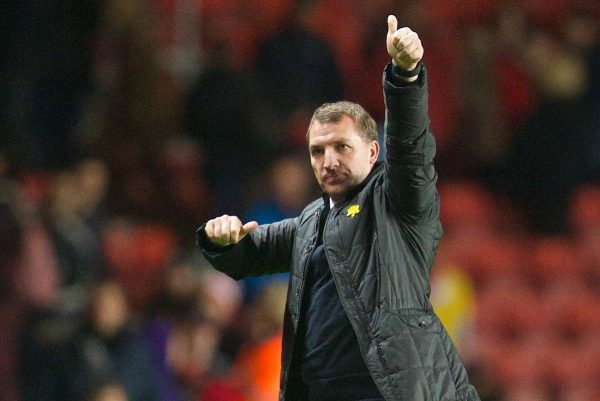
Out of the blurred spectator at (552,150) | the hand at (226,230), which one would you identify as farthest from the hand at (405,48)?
the blurred spectator at (552,150)

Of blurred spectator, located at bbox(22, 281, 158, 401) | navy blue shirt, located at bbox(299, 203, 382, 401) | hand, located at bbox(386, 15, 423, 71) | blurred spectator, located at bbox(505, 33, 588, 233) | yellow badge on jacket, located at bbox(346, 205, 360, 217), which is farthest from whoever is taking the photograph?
blurred spectator, located at bbox(505, 33, 588, 233)

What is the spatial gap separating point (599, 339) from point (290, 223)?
4066mm

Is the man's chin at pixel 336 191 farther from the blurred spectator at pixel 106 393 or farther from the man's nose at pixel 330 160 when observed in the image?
the blurred spectator at pixel 106 393

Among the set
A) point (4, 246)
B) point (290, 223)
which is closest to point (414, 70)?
point (290, 223)

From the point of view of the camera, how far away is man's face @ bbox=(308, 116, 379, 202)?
138 inches

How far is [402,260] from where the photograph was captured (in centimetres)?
335

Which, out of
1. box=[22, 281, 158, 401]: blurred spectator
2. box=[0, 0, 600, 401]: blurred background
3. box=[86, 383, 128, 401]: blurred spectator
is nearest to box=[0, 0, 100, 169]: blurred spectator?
box=[0, 0, 600, 401]: blurred background

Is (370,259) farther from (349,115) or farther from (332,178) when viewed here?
(349,115)

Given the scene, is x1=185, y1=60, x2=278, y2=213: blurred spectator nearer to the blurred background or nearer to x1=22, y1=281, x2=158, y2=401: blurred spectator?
the blurred background

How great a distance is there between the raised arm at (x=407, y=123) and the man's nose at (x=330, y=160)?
0.24 meters

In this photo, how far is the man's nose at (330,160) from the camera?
3.49m

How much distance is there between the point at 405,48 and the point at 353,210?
0.58m

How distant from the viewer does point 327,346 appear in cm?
341

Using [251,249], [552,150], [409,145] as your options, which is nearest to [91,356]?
[251,249]
